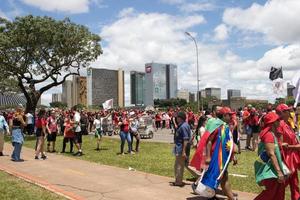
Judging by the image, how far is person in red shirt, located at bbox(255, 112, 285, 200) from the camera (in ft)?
20.8

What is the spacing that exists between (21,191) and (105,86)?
109868mm

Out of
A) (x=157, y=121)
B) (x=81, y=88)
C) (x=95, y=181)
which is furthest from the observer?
(x=81, y=88)

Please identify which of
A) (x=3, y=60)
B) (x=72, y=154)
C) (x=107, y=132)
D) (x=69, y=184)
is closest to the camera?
(x=69, y=184)

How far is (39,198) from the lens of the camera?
8.61 metres

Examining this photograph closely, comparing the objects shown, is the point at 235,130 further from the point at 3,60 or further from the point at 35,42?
the point at 3,60

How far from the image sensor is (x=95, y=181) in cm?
1048

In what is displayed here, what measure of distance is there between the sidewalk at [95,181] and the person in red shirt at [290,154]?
1521mm

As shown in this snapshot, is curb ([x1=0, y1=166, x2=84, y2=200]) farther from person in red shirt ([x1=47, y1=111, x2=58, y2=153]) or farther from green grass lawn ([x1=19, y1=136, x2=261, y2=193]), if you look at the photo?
person in red shirt ([x1=47, y1=111, x2=58, y2=153])

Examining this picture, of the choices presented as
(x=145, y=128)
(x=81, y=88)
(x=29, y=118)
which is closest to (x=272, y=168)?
(x=145, y=128)

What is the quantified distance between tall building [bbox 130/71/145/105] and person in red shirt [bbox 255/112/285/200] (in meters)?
120

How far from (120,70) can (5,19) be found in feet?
317

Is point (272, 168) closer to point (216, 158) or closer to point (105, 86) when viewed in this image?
point (216, 158)

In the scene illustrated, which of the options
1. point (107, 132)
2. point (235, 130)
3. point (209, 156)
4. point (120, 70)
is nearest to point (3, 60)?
point (107, 132)

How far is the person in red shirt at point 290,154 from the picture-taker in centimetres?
702
